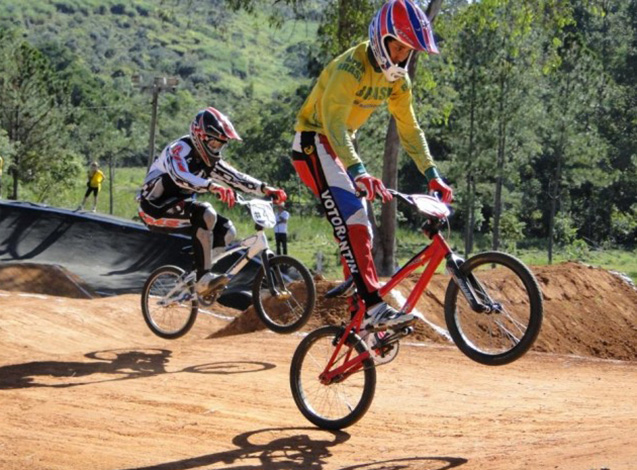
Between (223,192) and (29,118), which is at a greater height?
(29,118)

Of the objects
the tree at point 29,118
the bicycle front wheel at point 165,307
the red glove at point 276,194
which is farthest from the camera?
the tree at point 29,118

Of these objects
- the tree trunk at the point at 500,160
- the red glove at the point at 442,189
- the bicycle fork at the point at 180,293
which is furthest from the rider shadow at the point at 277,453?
the tree trunk at the point at 500,160

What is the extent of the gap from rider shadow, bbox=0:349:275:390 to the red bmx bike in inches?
80.0

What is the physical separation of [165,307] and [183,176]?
1669mm

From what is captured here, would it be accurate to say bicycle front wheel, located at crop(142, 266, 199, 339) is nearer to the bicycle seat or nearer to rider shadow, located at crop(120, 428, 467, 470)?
the bicycle seat

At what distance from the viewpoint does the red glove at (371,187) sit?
652 centimetres

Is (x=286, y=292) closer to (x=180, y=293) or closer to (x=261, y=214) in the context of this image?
(x=261, y=214)

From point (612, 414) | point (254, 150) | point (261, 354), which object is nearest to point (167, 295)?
point (261, 354)

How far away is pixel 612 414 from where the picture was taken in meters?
7.56

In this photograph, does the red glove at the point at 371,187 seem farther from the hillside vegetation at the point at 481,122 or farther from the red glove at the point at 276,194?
the hillside vegetation at the point at 481,122

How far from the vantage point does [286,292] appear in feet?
33.2

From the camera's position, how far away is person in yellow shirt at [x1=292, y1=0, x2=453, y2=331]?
6.72m

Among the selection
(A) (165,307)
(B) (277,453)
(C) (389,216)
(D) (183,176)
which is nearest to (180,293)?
(A) (165,307)

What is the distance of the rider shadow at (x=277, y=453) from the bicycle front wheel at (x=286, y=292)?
2.91 metres
